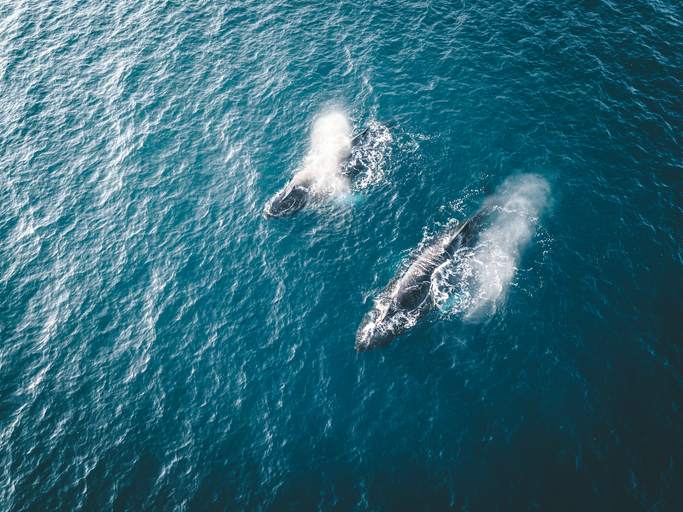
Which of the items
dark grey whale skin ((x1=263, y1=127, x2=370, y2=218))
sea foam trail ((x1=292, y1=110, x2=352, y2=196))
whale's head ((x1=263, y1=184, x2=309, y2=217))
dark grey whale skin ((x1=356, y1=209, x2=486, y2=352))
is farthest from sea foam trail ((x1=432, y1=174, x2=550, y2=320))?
whale's head ((x1=263, y1=184, x2=309, y2=217))

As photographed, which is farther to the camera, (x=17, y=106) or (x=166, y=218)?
(x=17, y=106)

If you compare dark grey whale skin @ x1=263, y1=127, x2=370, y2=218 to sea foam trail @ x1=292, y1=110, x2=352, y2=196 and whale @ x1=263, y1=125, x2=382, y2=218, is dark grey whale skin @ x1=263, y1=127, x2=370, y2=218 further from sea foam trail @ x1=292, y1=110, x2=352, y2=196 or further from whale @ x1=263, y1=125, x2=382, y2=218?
sea foam trail @ x1=292, y1=110, x2=352, y2=196

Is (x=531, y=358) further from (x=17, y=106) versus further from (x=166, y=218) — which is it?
→ (x=17, y=106)

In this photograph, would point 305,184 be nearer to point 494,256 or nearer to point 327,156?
point 327,156

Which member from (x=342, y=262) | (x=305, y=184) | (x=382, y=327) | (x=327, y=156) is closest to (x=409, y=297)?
(x=382, y=327)

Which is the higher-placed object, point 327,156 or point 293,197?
point 327,156

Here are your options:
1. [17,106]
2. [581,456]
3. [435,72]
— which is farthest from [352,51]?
[581,456]
